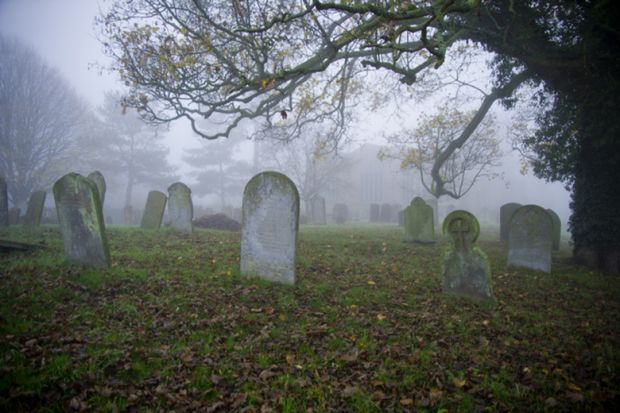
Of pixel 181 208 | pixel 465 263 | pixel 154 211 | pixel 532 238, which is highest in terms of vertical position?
pixel 181 208

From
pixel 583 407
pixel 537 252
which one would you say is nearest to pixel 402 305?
pixel 583 407

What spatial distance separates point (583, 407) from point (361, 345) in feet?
7.41

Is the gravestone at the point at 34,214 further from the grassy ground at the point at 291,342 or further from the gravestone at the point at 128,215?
the gravestone at the point at 128,215

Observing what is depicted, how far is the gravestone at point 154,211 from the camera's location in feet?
43.3

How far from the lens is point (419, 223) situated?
12.4 m

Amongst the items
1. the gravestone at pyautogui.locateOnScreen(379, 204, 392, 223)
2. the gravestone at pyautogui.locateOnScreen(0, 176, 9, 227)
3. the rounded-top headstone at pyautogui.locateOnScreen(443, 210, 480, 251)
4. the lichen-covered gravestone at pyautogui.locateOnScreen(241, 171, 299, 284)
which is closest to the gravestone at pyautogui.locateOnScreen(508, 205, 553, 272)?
the rounded-top headstone at pyautogui.locateOnScreen(443, 210, 480, 251)

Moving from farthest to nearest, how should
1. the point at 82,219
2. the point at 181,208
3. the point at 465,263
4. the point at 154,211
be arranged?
the point at 154,211 → the point at 181,208 → the point at 82,219 → the point at 465,263

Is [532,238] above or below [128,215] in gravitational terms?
below

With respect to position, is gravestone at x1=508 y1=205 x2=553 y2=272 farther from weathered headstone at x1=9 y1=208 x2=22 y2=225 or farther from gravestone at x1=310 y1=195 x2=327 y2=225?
weathered headstone at x1=9 y1=208 x2=22 y2=225

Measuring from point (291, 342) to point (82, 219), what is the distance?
5.14 meters

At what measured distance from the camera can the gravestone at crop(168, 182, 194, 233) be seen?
1271cm

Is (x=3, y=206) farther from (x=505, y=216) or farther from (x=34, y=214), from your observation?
(x=505, y=216)

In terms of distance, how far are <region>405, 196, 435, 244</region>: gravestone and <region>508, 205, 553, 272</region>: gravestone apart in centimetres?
351

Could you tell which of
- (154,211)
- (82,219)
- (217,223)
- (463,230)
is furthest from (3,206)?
(463,230)
